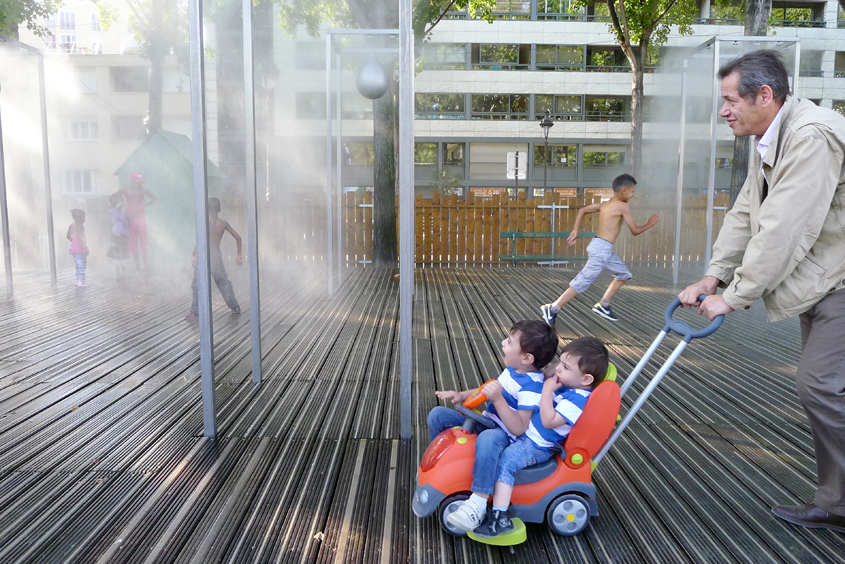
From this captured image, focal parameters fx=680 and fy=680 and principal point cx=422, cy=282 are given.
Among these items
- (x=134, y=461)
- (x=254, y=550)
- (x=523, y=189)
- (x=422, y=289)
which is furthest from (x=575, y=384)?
(x=523, y=189)

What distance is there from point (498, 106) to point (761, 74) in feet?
120

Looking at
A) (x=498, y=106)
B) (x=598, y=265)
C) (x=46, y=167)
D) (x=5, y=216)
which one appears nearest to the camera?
(x=598, y=265)

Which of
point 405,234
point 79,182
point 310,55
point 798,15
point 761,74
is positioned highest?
point 798,15

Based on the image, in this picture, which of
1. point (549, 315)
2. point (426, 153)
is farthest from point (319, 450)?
point (426, 153)

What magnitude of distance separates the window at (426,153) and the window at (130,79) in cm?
2578

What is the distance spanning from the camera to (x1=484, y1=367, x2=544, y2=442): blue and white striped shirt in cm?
258

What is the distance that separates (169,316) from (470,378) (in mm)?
4056

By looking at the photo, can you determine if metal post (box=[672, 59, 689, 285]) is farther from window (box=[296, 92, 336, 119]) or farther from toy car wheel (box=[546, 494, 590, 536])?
toy car wheel (box=[546, 494, 590, 536])

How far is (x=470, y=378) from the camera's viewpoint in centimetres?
488

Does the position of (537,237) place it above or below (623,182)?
below

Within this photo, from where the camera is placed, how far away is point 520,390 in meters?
2.63

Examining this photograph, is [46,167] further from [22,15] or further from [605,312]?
[605,312]

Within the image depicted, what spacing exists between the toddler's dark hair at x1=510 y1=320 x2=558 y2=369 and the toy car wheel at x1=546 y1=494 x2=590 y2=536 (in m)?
0.52

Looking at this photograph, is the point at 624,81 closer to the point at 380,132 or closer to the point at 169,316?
the point at 380,132
